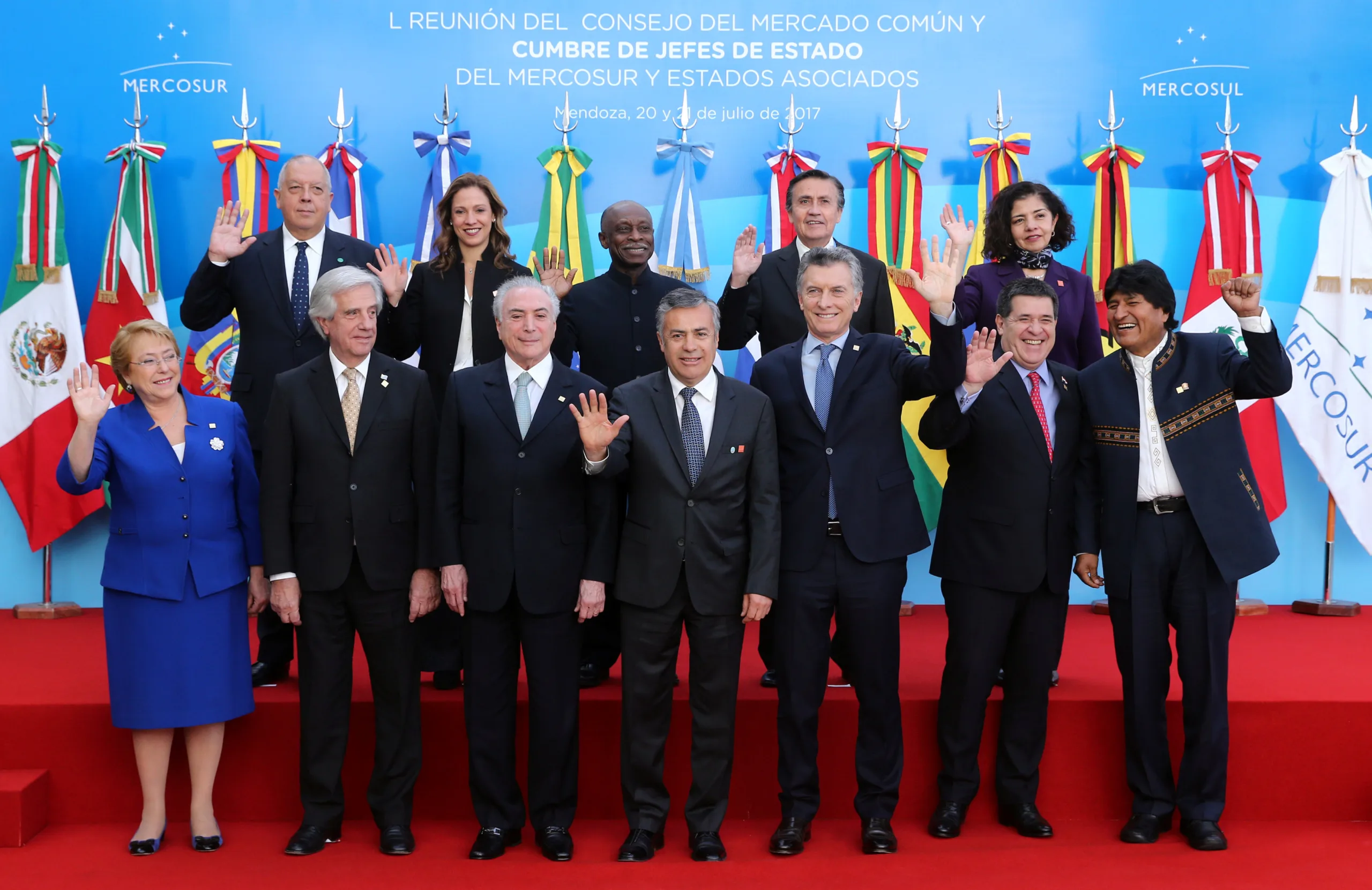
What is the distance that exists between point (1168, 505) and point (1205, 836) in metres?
0.95

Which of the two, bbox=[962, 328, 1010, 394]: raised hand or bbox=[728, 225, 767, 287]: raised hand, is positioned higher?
bbox=[728, 225, 767, 287]: raised hand

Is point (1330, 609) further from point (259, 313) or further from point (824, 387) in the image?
point (259, 313)

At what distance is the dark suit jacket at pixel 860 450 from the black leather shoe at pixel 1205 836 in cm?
113

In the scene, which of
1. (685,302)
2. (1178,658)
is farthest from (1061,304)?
(685,302)

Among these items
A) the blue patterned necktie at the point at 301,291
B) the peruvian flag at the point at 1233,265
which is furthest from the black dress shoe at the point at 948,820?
the peruvian flag at the point at 1233,265

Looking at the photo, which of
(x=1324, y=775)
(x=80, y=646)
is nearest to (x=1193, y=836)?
(x=1324, y=775)

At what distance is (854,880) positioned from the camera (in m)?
3.14

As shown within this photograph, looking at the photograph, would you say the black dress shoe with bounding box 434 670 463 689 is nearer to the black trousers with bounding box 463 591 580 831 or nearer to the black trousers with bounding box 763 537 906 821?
the black trousers with bounding box 463 591 580 831

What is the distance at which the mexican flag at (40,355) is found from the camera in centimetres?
521

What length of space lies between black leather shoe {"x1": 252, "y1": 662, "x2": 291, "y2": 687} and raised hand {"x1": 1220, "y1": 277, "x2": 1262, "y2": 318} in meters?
3.15

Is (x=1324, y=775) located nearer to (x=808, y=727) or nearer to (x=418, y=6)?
(x=808, y=727)

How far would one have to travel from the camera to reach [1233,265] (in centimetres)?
540

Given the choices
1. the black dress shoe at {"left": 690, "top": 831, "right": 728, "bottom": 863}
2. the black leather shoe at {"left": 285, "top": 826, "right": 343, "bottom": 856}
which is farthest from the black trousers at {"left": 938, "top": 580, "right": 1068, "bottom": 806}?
the black leather shoe at {"left": 285, "top": 826, "right": 343, "bottom": 856}

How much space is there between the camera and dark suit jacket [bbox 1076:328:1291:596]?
3293 millimetres
